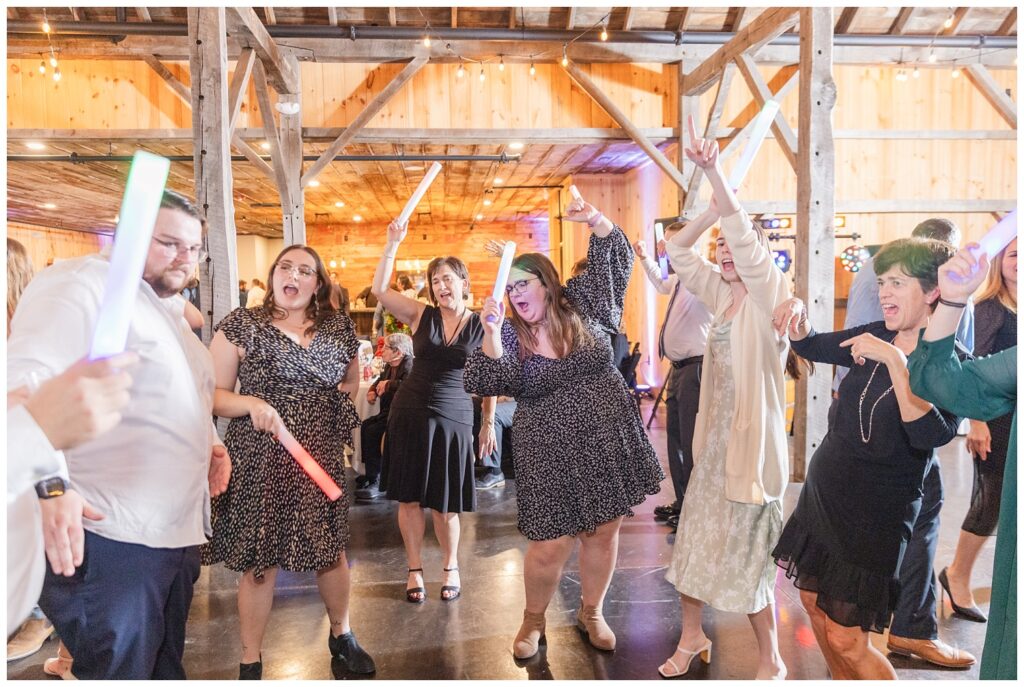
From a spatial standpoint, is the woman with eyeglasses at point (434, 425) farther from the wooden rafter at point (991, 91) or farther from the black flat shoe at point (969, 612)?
the wooden rafter at point (991, 91)

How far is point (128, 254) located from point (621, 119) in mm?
6661

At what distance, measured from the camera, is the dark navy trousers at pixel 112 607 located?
4.46ft

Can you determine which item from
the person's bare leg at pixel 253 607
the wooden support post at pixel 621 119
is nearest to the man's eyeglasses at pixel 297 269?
the person's bare leg at pixel 253 607

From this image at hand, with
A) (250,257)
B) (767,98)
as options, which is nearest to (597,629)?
(767,98)

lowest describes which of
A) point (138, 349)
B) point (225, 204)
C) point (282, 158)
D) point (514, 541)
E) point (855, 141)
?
point (514, 541)

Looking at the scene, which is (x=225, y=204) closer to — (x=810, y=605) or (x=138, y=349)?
(x=138, y=349)

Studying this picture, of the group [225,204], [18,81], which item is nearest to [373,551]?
[225,204]

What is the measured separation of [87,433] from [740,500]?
181 cm

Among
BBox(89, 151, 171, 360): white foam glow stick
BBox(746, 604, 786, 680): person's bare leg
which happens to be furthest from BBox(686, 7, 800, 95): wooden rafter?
BBox(89, 151, 171, 360): white foam glow stick

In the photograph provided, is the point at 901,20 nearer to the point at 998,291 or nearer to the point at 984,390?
the point at 998,291

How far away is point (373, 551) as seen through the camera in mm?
3691

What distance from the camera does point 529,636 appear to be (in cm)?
248

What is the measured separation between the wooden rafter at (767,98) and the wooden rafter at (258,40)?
3434 mm

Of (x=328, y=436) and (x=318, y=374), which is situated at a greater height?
(x=318, y=374)
